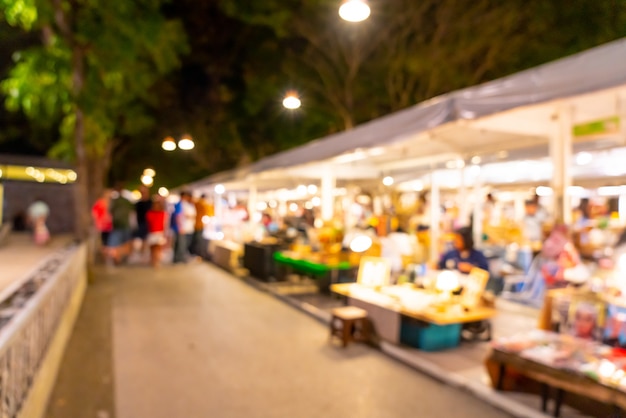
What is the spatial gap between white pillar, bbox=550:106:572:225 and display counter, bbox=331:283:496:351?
154 cm

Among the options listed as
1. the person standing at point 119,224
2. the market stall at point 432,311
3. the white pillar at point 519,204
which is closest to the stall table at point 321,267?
the market stall at point 432,311

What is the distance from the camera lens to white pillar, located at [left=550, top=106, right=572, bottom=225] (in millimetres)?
5641

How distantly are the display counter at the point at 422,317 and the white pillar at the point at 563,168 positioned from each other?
1.54m

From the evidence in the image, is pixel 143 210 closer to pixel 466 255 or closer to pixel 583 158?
pixel 466 255

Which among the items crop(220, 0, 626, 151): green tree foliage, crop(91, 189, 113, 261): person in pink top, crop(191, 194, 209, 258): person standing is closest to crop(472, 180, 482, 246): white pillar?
crop(220, 0, 626, 151): green tree foliage

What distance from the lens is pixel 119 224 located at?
1499 cm

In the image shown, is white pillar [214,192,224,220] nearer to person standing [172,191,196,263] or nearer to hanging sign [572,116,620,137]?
person standing [172,191,196,263]

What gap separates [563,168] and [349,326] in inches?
127

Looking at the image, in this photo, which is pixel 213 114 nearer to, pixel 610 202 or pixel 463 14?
pixel 463 14

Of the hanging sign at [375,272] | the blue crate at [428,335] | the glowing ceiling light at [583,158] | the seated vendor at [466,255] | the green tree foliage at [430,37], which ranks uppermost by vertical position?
the green tree foliage at [430,37]

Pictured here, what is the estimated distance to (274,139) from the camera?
2355 cm

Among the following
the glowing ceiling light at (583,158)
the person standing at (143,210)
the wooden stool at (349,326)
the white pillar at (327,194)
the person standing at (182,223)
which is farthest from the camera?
the person standing at (143,210)

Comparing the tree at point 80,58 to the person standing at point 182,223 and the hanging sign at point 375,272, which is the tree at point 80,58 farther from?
the hanging sign at point 375,272

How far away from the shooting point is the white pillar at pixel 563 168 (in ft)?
18.5
